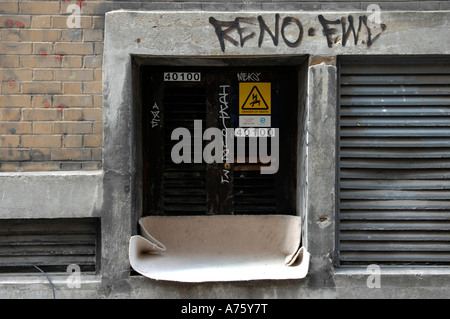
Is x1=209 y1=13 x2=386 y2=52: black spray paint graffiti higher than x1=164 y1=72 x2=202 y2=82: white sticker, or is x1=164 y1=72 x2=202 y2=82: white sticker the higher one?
x1=209 y1=13 x2=386 y2=52: black spray paint graffiti

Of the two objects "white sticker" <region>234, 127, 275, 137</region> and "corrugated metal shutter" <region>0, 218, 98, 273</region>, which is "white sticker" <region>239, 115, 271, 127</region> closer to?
"white sticker" <region>234, 127, 275, 137</region>

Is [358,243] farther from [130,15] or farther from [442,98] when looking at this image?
[130,15]

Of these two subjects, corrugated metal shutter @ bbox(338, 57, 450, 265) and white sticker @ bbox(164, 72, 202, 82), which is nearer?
corrugated metal shutter @ bbox(338, 57, 450, 265)

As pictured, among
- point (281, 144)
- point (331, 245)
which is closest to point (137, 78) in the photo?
point (281, 144)

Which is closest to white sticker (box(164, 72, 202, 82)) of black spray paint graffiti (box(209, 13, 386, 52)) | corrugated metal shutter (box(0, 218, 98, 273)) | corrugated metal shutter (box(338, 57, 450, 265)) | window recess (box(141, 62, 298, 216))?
window recess (box(141, 62, 298, 216))

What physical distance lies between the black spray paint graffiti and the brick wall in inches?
6.9

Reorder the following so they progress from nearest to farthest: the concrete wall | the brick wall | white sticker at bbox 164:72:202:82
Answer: the concrete wall
the brick wall
white sticker at bbox 164:72:202:82

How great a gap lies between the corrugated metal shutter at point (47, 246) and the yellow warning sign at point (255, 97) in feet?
5.69

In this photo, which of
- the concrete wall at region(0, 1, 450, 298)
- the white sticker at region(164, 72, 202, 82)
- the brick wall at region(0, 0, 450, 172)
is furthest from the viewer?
the white sticker at region(164, 72, 202, 82)

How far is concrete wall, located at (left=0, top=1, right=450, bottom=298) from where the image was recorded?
3.55 m

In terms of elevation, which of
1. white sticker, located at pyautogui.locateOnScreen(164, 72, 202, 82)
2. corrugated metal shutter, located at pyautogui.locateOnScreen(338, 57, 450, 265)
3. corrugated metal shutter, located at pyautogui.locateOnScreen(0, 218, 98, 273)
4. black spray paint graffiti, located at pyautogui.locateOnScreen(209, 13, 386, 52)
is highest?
black spray paint graffiti, located at pyautogui.locateOnScreen(209, 13, 386, 52)

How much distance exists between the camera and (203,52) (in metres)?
3.57

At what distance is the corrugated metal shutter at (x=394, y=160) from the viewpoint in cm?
370

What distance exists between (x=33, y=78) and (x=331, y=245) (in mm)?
2880
